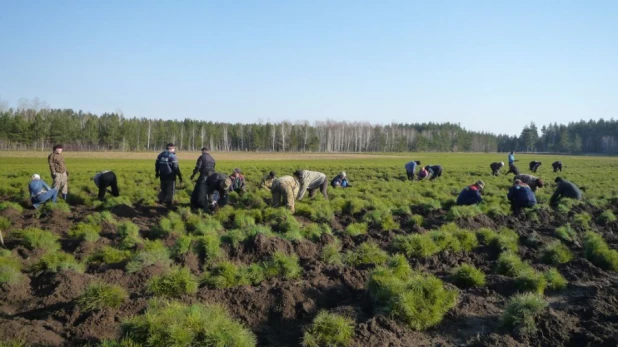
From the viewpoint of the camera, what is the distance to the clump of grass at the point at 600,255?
24.8ft

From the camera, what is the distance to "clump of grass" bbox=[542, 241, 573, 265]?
7.61 m

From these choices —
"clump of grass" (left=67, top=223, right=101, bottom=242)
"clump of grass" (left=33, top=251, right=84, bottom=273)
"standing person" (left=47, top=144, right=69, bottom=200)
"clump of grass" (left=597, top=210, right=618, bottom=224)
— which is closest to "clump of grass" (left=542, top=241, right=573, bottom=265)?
"clump of grass" (left=597, top=210, right=618, bottom=224)

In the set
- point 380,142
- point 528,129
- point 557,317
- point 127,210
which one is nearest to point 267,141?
point 380,142

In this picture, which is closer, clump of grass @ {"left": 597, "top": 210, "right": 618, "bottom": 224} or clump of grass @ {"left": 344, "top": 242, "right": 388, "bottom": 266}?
clump of grass @ {"left": 344, "top": 242, "right": 388, "bottom": 266}

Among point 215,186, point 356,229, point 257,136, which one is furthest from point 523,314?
point 257,136

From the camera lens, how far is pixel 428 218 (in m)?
11.4

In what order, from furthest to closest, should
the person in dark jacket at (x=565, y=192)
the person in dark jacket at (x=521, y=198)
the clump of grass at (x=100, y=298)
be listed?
the person in dark jacket at (x=565, y=192)
the person in dark jacket at (x=521, y=198)
the clump of grass at (x=100, y=298)

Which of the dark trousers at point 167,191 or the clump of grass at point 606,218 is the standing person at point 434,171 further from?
the dark trousers at point 167,191

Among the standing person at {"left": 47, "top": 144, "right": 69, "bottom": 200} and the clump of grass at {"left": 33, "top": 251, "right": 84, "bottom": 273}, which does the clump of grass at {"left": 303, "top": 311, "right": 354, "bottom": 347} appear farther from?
the standing person at {"left": 47, "top": 144, "right": 69, "bottom": 200}

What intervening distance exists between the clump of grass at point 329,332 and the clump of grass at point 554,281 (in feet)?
11.7

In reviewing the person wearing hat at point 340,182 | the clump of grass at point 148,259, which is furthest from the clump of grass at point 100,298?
the person wearing hat at point 340,182

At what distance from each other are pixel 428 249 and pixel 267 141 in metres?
109

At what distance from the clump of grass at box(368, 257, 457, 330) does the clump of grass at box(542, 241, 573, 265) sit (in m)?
3.11

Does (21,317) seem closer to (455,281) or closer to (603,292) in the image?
(455,281)
